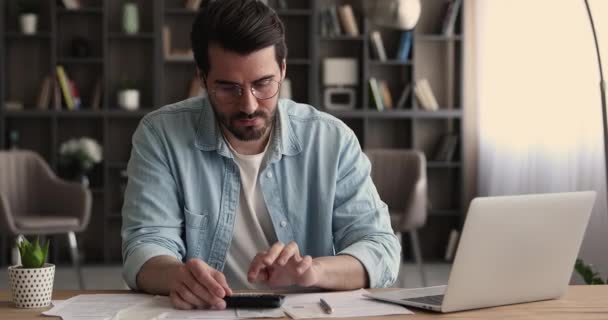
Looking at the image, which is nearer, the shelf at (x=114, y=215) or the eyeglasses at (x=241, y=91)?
the eyeglasses at (x=241, y=91)

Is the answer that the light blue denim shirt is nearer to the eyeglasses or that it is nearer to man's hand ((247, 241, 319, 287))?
the eyeglasses

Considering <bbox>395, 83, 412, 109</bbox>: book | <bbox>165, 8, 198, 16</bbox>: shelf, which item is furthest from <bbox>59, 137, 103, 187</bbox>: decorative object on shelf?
<bbox>395, 83, 412, 109</bbox>: book

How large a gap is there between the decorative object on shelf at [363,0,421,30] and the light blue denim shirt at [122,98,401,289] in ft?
3.57

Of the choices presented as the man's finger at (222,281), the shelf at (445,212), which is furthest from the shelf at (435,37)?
the man's finger at (222,281)

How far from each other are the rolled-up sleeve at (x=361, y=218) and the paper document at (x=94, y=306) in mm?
503

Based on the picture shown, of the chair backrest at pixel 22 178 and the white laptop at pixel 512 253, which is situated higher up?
the white laptop at pixel 512 253

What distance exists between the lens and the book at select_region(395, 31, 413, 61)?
6719 mm

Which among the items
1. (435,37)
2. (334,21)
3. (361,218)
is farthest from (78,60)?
(361,218)

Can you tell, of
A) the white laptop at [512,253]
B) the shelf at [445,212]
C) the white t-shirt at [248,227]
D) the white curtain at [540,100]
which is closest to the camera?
the white laptop at [512,253]

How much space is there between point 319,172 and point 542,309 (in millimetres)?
674

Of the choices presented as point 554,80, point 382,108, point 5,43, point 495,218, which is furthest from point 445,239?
point 495,218

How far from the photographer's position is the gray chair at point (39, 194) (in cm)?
540

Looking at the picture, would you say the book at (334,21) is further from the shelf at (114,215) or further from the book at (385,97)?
the shelf at (114,215)

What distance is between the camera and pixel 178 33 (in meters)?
6.82
